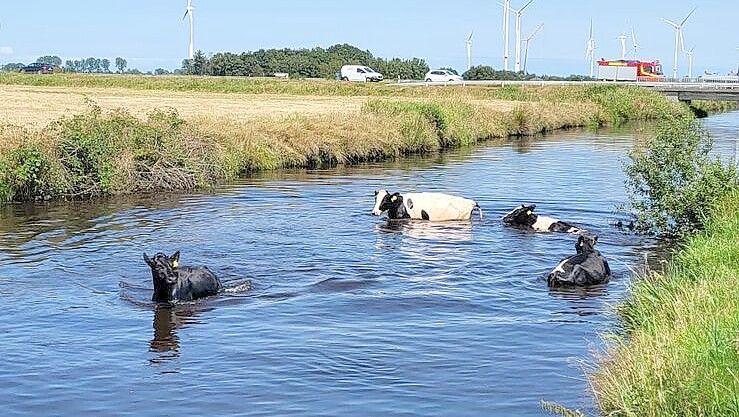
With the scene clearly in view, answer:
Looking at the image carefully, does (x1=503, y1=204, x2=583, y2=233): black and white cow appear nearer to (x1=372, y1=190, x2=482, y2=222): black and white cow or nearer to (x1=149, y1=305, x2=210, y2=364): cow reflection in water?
(x1=372, y1=190, x2=482, y2=222): black and white cow

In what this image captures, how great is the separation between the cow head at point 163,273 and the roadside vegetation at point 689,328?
5.60 m

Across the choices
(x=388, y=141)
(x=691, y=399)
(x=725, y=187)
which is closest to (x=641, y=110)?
(x=388, y=141)

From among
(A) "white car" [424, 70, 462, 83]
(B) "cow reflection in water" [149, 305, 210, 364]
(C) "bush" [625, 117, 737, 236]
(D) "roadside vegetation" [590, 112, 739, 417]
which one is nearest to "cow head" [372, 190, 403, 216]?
(C) "bush" [625, 117, 737, 236]

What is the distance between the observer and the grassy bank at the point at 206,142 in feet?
78.8

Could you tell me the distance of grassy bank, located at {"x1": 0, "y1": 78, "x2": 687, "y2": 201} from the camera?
24.0 metres

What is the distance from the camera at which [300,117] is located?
35.6m

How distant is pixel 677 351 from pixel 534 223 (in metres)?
11.6

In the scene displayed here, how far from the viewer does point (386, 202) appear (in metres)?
21.7

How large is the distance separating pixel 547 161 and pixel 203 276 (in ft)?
79.8

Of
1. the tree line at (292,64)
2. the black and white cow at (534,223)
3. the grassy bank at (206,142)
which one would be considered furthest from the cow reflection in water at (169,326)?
the tree line at (292,64)

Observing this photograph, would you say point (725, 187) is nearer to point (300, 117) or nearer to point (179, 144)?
point (179, 144)

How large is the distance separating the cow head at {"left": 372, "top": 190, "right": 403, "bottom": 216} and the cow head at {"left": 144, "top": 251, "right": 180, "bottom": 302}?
27.6ft

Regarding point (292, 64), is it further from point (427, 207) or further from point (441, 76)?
point (427, 207)

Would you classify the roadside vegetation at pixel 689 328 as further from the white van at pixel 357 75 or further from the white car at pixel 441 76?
the white car at pixel 441 76
